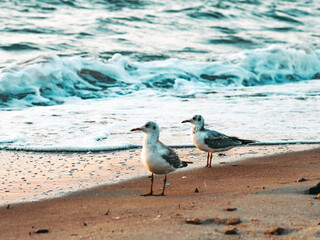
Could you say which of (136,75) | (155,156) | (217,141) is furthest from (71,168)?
(136,75)

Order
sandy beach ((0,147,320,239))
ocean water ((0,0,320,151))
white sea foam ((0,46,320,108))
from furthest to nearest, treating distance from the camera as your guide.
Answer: white sea foam ((0,46,320,108))
ocean water ((0,0,320,151))
sandy beach ((0,147,320,239))

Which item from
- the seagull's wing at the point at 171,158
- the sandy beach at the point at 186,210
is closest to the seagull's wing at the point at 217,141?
the sandy beach at the point at 186,210

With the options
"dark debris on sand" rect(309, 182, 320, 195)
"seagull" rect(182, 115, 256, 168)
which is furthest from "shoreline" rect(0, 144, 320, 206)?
"dark debris on sand" rect(309, 182, 320, 195)

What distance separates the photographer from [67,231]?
3.94 m

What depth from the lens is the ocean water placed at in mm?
8562

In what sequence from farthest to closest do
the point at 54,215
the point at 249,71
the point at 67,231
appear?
the point at 249,71 < the point at 54,215 < the point at 67,231

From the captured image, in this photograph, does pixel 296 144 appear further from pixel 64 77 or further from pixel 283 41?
pixel 283 41

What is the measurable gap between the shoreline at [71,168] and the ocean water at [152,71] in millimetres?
358

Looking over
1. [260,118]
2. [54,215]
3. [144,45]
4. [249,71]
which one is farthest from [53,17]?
[54,215]

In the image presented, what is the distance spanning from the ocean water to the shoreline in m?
0.36

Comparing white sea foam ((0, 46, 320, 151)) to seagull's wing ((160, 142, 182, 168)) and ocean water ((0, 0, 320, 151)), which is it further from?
seagull's wing ((160, 142, 182, 168))

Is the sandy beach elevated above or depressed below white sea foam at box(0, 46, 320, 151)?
above

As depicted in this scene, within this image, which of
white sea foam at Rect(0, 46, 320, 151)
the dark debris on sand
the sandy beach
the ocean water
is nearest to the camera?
the sandy beach

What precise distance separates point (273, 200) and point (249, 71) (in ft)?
37.8
